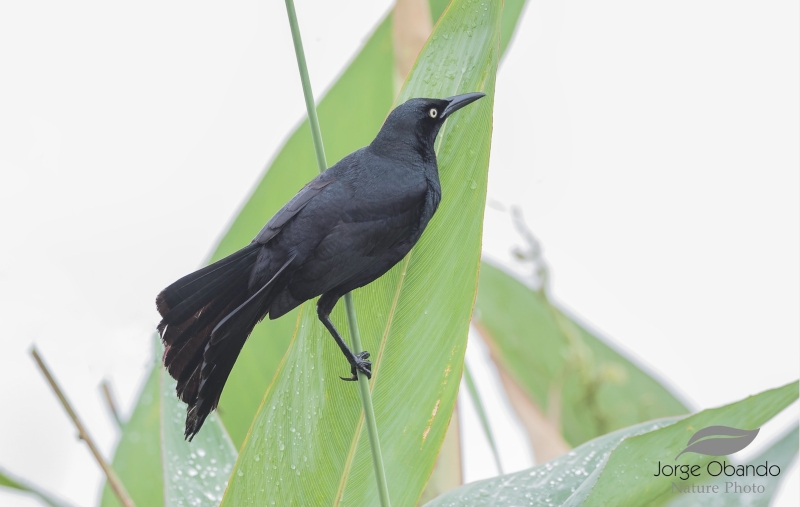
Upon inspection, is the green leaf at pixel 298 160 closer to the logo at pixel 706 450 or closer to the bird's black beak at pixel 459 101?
the bird's black beak at pixel 459 101

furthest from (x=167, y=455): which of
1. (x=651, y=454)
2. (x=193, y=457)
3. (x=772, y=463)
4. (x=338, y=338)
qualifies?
(x=772, y=463)

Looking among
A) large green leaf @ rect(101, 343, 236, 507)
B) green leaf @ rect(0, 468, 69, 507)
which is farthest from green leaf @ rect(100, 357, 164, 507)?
green leaf @ rect(0, 468, 69, 507)

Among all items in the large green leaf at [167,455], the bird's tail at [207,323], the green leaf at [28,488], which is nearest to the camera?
the bird's tail at [207,323]

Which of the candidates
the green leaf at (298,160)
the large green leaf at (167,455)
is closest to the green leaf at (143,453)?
the large green leaf at (167,455)

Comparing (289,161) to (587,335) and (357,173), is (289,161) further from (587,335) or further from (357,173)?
(587,335)

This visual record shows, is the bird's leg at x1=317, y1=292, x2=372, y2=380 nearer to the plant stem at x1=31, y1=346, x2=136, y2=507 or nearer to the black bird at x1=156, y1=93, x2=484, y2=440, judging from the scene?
the black bird at x1=156, y1=93, x2=484, y2=440

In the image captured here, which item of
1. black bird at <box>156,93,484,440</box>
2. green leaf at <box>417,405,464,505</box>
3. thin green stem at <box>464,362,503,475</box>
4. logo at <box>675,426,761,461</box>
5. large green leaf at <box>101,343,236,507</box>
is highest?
black bird at <box>156,93,484,440</box>

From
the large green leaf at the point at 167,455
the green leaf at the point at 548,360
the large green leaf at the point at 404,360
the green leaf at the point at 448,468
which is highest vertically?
the large green leaf at the point at 404,360
